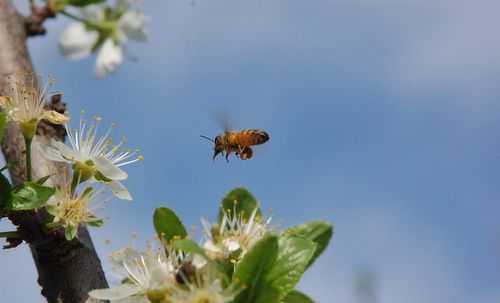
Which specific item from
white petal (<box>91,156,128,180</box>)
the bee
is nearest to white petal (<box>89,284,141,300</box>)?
white petal (<box>91,156,128,180</box>)

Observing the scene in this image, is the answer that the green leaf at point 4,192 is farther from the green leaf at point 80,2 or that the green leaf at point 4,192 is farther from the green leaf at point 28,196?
the green leaf at point 80,2

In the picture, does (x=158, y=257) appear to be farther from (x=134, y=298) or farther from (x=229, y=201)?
(x=229, y=201)

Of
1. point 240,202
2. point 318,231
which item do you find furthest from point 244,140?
point 318,231

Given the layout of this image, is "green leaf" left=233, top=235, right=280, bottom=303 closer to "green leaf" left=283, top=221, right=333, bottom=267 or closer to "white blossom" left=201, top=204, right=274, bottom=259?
"white blossom" left=201, top=204, right=274, bottom=259

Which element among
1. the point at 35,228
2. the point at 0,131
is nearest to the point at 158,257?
the point at 35,228

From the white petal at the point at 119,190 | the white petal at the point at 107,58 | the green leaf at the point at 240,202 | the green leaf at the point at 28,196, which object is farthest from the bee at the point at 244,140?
the white petal at the point at 107,58
